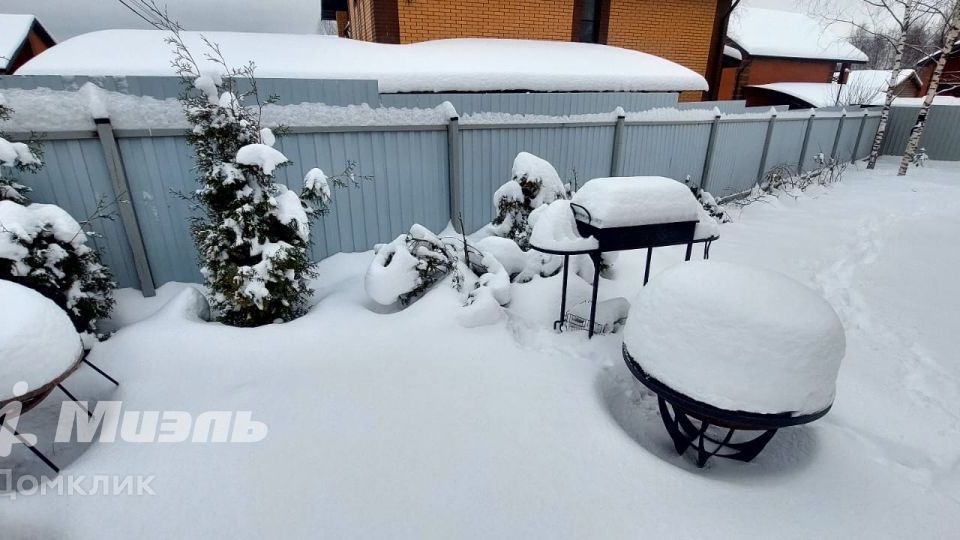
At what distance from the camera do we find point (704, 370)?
195cm

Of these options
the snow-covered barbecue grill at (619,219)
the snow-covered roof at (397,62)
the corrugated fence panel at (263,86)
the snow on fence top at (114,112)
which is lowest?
the snow-covered barbecue grill at (619,219)

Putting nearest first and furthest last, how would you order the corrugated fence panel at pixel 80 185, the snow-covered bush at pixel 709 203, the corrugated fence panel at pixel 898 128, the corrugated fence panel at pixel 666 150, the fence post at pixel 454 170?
the corrugated fence panel at pixel 80 185 → the fence post at pixel 454 170 → the snow-covered bush at pixel 709 203 → the corrugated fence panel at pixel 666 150 → the corrugated fence panel at pixel 898 128

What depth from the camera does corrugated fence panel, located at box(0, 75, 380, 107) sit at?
3227 mm

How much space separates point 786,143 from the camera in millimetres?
9945

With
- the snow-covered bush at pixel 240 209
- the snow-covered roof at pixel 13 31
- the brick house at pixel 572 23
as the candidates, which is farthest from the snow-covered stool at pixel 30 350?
the snow-covered roof at pixel 13 31

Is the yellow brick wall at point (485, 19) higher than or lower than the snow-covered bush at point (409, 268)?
higher

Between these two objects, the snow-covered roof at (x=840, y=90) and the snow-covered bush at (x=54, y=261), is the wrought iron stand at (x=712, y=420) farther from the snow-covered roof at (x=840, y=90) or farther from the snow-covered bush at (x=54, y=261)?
the snow-covered roof at (x=840, y=90)

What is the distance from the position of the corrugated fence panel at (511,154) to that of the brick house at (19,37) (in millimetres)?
15078

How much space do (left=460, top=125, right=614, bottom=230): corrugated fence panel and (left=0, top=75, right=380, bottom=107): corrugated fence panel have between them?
4.48 feet

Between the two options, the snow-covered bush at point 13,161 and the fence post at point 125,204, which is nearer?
the snow-covered bush at point 13,161

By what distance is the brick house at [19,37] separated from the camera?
41.5ft

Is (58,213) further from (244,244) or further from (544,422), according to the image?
(544,422)

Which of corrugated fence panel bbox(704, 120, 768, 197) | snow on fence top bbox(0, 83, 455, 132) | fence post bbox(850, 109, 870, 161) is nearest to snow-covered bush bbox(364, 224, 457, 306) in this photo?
snow on fence top bbox(0, 83, 455, 132)

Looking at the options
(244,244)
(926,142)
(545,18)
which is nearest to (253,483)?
(244,244)
